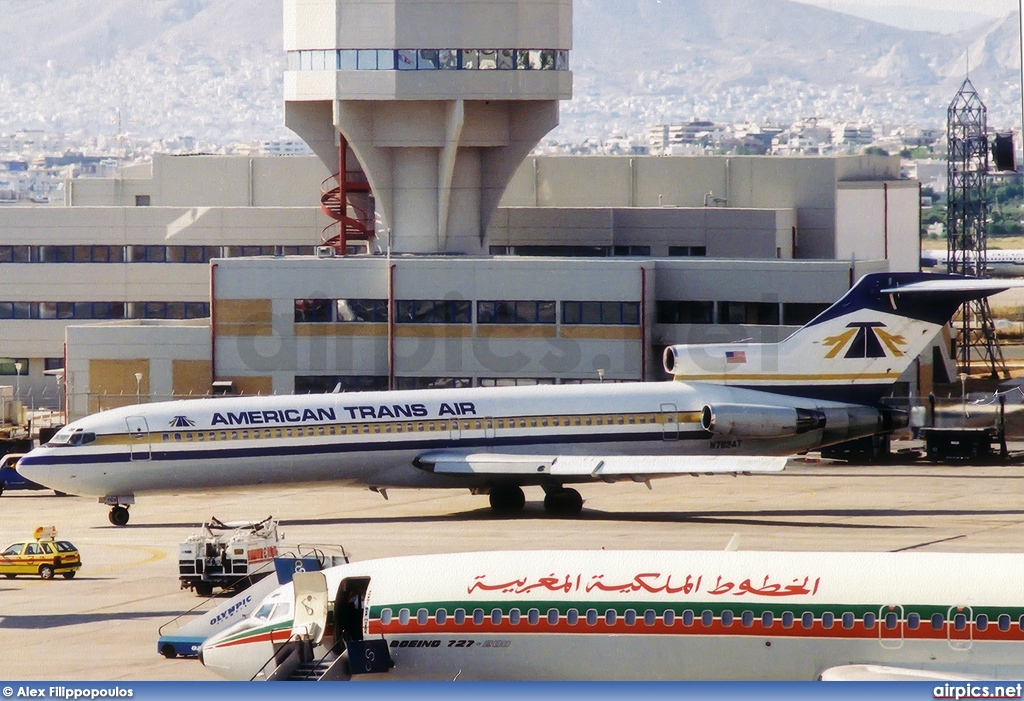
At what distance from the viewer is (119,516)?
1735 inches

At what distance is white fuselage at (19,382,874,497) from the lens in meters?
42.5

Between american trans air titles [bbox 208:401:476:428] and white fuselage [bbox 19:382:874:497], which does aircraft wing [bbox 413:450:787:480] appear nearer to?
white fuselage [bbox 19:382:874:497]

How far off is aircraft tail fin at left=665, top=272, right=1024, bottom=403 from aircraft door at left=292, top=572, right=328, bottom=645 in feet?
83.0

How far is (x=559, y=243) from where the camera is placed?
7944cm

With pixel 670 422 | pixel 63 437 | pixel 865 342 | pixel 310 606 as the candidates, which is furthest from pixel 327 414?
pixel 310 606

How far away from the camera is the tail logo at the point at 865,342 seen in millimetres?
45469

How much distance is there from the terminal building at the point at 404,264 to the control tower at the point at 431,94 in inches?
3.6

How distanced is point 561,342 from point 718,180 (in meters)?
25.3

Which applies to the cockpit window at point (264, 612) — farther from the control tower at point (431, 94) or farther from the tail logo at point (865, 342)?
the control tower at point (431, 94)

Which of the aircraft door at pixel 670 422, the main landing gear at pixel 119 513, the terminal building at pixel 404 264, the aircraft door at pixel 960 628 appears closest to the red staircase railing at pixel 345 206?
the terminal building at pixel 404 264

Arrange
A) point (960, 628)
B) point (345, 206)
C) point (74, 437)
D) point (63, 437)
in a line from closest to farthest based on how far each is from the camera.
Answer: point (960, 628) < point (74, 437) < point (63, 437) < point (345, 206)

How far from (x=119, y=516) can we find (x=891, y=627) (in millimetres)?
28764

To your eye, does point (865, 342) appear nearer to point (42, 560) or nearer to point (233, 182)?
point (42, 560)

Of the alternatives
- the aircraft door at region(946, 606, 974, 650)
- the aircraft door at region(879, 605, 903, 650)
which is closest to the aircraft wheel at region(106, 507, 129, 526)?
the aircraft door at region(879, 605, 903, 650)
